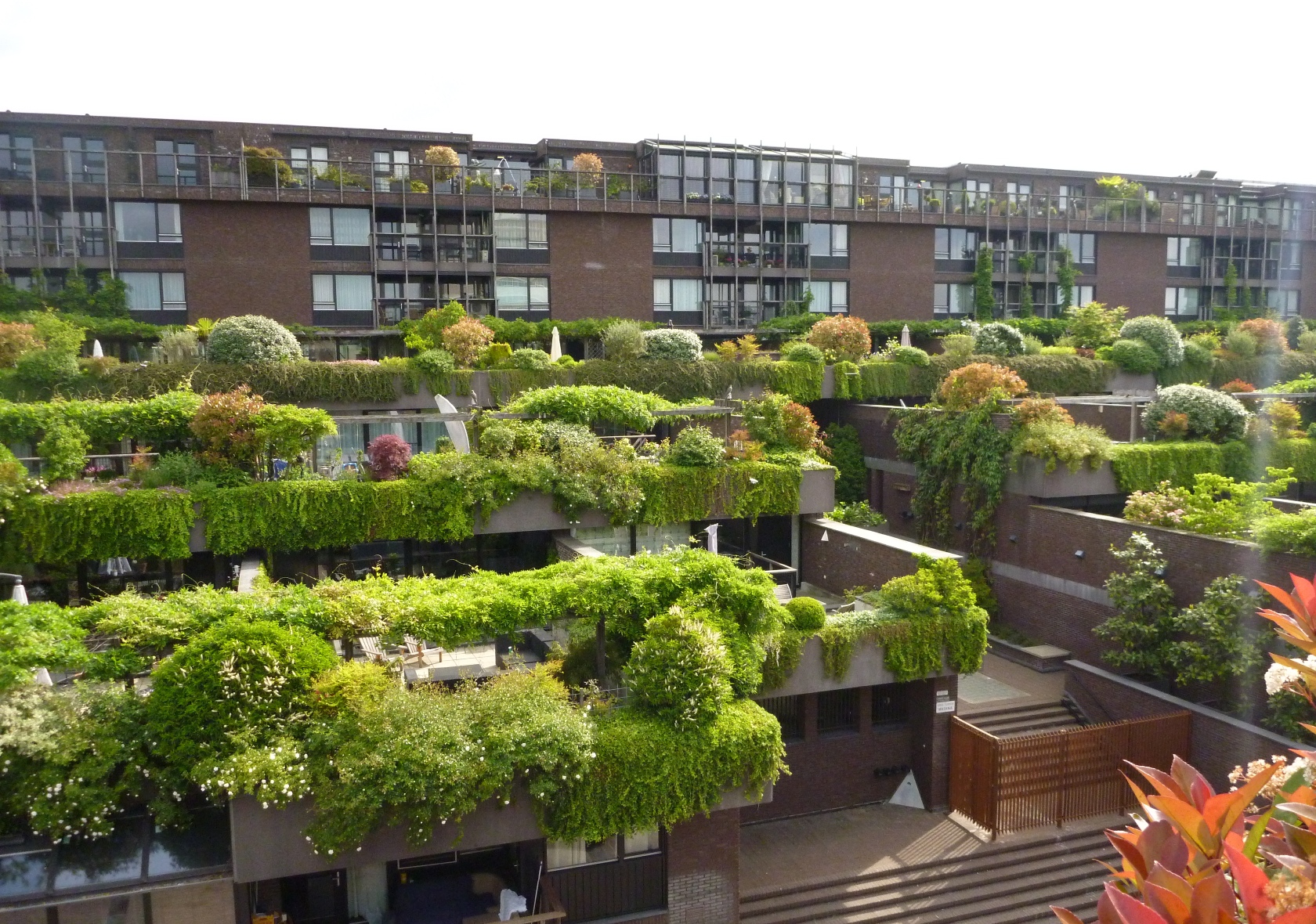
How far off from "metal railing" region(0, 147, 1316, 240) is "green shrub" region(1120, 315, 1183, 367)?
38.5ft

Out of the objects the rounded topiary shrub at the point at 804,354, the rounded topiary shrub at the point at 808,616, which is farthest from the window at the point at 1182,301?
the rounded topiary shrub at the point at 808,616

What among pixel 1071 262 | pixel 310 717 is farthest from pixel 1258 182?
pixel 310 717

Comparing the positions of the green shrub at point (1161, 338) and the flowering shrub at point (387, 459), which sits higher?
the green shrub at point (1161, 338)

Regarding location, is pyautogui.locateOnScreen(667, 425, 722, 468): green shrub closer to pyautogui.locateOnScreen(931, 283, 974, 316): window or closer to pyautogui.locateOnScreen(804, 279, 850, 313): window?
pyautogui.locateOnScreen(804, 279, 850, 313): window

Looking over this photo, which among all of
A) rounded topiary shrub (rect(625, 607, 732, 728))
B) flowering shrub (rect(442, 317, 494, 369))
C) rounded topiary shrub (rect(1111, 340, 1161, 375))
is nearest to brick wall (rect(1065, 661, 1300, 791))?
rounded topiary shrub (rect(625, 607, 732, 728))

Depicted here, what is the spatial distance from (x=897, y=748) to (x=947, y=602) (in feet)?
10.4

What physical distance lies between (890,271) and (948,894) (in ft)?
108

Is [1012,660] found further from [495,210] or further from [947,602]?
[495,210]

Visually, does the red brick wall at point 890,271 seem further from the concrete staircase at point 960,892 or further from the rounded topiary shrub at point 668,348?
the concrete staircase at point 960,892

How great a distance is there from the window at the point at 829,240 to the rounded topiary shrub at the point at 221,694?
3458 centimetres

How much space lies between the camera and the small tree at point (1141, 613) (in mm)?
20344

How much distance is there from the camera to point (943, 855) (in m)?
17.1

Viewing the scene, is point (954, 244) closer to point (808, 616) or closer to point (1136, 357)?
point (1136, 357)

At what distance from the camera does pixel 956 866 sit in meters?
16.8
